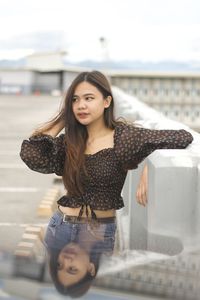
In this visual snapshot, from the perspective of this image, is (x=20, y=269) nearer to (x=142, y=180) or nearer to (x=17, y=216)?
(x=142, y=180)

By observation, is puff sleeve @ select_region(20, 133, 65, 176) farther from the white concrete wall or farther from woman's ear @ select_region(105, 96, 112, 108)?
the white concrete wall

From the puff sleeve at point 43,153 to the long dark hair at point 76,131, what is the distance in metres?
0.07

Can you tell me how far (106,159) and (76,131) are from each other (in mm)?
291

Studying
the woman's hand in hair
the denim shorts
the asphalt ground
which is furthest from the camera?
the asphalt ground

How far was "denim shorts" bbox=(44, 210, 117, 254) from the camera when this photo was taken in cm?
342

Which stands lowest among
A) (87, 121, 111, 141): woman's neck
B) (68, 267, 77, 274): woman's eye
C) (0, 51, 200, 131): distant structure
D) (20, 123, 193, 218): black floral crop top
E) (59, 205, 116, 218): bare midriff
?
(0, 51, 200, 131): distant structure

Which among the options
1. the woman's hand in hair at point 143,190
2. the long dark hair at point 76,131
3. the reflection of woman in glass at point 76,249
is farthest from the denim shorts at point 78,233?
the woman's hand in hair at point 143,190

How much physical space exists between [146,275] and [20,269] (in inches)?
21.7

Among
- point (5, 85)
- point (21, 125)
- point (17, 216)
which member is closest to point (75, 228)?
point (17, 216)

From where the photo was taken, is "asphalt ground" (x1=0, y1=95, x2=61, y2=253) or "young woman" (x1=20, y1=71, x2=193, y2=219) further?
"asphalt ground" (x1=0, y1=95, x2=61, y2=253)

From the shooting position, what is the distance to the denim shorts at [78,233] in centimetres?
342

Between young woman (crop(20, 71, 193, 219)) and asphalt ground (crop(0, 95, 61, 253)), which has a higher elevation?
young woman (crop(20, 71, 193, 219))

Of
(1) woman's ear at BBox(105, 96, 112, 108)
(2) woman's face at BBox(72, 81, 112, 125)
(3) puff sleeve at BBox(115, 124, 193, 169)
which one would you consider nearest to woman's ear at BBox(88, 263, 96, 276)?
(3) puff sleeve at BBox(115, 124, 193, 169)

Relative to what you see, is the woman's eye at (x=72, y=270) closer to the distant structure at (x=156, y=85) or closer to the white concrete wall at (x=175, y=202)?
the white concrete wall at (x=175, y=202)
